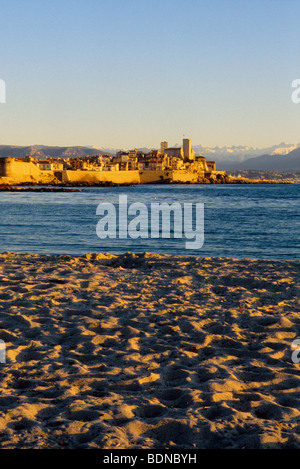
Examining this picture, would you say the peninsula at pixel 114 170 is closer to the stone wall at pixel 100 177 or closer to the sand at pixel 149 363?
the stone wall at pixel 100 177

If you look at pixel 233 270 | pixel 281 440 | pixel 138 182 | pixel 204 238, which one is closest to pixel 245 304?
pixel 233 270

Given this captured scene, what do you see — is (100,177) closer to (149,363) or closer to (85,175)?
(85,175)

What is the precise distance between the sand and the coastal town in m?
94.9

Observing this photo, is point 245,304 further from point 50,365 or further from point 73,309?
point 50,365

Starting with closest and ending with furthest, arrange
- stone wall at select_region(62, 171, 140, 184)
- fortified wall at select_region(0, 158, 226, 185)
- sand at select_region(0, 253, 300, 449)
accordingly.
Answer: sand at select_region(0, 253, 300, 449)
fortified wall at select_region(0, 158, 226, 185)
stone wall at select_region(62, 171, 140, 184)

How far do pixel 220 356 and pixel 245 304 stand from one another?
235cm

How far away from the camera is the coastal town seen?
104062mm

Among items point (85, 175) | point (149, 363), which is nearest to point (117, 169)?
point (85, 175)

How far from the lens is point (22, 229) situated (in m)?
24.0

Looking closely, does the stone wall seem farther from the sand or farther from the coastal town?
the sand

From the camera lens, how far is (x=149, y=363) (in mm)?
5184

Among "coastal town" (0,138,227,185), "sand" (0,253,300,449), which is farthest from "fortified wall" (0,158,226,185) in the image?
"sand" (0,253,300,449)

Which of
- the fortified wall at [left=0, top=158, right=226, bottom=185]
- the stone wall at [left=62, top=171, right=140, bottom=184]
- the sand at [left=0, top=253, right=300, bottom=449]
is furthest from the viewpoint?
the stone wall at [left=62, top=171, right=140, bottom=184]

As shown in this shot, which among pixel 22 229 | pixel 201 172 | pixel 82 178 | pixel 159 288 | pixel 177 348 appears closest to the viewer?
pixel 177 348
